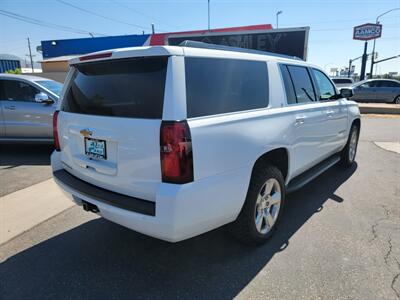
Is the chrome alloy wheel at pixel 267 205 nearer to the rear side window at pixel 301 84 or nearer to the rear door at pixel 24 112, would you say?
the rear side window at pixel 301 84

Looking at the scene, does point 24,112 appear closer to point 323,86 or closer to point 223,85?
point 223,85

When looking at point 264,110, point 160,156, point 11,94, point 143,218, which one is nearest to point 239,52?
point 264,110

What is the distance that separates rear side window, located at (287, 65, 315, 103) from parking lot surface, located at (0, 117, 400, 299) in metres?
1.48

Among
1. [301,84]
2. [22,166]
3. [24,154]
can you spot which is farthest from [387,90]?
[22,166]

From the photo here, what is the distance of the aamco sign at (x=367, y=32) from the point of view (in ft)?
119

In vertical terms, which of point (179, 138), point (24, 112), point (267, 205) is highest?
point (179, 138)

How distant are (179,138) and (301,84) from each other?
242 centimetres

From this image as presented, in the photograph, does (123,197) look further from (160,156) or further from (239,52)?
(239,52)

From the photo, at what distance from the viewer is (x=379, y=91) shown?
19422 mm

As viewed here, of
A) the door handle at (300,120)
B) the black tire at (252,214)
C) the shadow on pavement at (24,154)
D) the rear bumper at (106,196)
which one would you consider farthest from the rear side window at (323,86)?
the shadow on pavement at (24,154)

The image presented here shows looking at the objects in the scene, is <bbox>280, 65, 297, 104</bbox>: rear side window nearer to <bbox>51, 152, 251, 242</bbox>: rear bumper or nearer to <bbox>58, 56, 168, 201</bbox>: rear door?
<bbox>51, 152, 251, 242</bbox>: rear bumper

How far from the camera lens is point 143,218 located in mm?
2240

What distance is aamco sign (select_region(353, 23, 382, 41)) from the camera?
36.1 m

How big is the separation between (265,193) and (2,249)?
2783 millimetres
